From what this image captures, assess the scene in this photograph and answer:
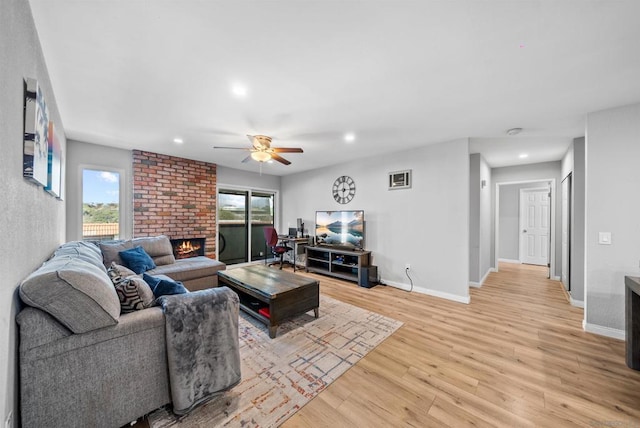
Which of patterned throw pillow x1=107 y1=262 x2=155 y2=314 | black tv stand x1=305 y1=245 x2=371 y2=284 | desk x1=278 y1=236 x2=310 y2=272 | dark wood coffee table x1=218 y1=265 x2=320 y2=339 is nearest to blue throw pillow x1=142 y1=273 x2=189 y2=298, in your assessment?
patterned throw pillow x1=107 y1=262 x2=155 y2=314

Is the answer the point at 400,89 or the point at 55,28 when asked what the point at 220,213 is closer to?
the point at 55,28

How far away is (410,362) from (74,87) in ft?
13.2

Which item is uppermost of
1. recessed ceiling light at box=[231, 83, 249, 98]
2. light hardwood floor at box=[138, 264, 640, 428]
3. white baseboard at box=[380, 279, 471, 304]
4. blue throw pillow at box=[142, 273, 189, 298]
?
recessed ceiling light at box=[231, 83, 249, 98]

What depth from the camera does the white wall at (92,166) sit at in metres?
3.69

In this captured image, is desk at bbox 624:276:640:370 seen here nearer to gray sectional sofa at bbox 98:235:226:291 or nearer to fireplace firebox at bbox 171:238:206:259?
gray sectional sofa at bbox 98:235:226:291

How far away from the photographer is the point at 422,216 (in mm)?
3936

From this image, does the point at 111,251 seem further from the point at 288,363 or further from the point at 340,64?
the point at 340,64

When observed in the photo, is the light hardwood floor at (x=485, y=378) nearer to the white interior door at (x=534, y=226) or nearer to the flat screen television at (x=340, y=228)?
the flat screen television at (x=340, y=228)

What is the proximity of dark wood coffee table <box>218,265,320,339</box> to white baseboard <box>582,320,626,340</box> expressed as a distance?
306cm

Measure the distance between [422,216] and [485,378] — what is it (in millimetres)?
2459

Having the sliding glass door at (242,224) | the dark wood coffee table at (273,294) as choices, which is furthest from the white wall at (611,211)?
the sliding glass door at (242,224)

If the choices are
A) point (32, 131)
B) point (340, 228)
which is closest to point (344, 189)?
point (340, 228)

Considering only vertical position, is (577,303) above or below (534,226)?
below

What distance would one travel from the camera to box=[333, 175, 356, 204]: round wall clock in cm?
499
